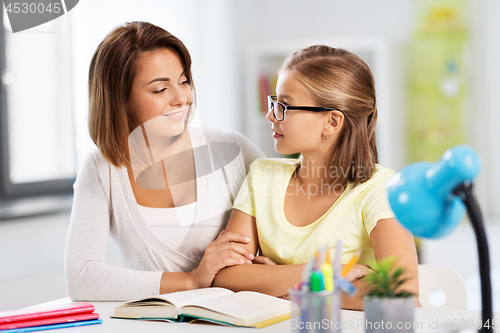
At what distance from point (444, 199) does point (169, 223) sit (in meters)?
0.90

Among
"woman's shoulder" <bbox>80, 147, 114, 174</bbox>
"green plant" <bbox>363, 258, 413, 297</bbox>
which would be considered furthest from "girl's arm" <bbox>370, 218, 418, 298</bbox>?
"woman's shoulder" <bbox>80, 147, 114, 174</bbox>

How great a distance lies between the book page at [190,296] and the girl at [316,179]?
0.08m

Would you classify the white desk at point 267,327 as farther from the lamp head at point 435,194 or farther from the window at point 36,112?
the window at point 36,112

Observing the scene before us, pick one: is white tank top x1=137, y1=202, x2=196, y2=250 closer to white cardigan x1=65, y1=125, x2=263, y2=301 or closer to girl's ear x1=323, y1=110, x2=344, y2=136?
white cardigan x1=65, y1=125, x2=263, y2=301

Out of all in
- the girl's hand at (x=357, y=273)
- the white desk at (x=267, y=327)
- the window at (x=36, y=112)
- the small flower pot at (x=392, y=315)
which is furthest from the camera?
the window at (x=36, y=112)

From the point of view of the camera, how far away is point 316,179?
51.8 inches

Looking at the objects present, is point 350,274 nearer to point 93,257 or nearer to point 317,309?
point 317,309

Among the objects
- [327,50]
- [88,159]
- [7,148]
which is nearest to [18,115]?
[7,148]

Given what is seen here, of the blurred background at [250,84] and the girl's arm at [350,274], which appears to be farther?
the blurred background at [250,84]

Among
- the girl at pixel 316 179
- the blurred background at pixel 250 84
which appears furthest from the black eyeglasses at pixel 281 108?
the blurred background at pixel 250 84

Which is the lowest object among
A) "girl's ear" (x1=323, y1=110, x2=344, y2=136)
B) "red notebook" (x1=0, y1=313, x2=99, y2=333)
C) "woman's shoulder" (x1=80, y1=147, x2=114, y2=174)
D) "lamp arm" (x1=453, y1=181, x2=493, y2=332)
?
"red notebook" (x1=0, y1=313, x2=99, y2=333)

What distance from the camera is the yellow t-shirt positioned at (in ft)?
3.93

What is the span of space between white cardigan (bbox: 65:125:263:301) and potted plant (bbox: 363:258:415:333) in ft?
2.09

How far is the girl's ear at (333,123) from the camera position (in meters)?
1.27
